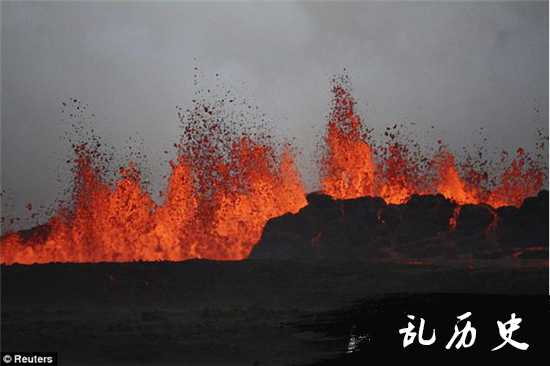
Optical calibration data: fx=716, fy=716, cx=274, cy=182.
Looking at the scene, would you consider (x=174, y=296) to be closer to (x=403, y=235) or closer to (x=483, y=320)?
(x=483, y=320)

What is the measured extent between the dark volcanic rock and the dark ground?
8.31m

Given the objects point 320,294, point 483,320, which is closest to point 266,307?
point 320,294

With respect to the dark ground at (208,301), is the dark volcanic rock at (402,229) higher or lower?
higher

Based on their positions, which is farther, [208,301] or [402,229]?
[402,229]

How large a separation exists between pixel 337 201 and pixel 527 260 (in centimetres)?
1768

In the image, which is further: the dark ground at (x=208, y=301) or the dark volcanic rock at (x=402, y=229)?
the dark volcanic rock at (x=402, y=229)

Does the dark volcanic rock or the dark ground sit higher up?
the dark volcanic rock

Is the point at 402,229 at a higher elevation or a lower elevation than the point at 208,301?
higher

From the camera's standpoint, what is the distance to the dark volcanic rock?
5112cm

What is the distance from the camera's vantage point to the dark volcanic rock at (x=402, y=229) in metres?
51.1

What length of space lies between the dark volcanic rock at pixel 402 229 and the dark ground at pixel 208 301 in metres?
8.31

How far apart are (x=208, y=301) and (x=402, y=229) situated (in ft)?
77.9

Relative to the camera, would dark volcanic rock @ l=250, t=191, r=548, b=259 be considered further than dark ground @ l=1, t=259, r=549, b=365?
Yes

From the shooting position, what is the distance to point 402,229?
5378 centimetres
